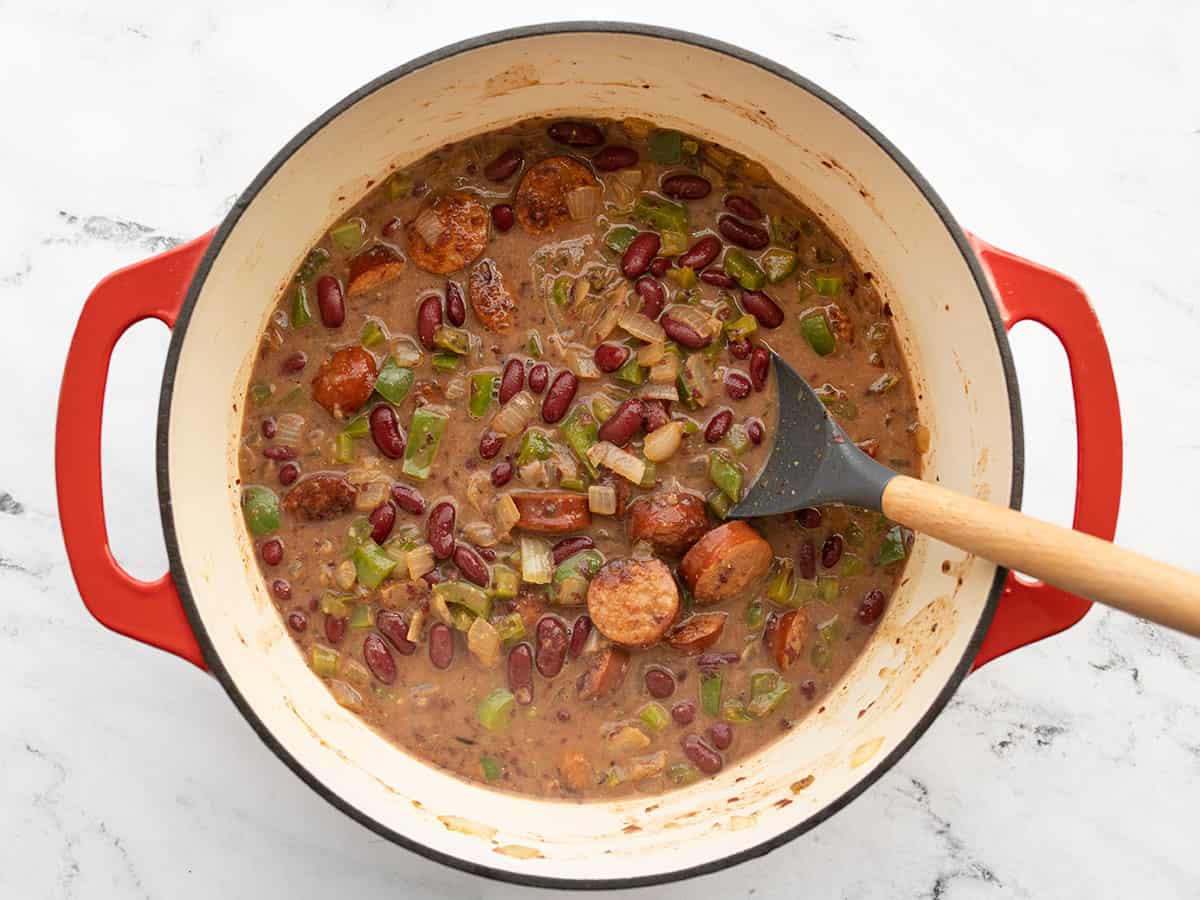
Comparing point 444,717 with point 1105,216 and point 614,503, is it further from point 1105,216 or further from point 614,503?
point 1105,216

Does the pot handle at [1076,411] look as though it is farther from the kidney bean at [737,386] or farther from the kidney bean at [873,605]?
the kidney bean at [737,386]

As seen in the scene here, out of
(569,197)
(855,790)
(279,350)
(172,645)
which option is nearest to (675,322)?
(569,197)

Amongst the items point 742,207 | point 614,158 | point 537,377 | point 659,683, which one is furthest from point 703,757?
point 614,158

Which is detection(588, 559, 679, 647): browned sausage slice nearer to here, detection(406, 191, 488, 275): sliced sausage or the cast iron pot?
the cast iron pot

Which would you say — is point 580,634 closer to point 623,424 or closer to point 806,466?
point 623,424

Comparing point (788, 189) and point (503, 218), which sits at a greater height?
point (788, 189)

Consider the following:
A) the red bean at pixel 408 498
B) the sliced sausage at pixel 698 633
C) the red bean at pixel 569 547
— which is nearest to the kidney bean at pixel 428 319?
the red bean at pixel 408 498
